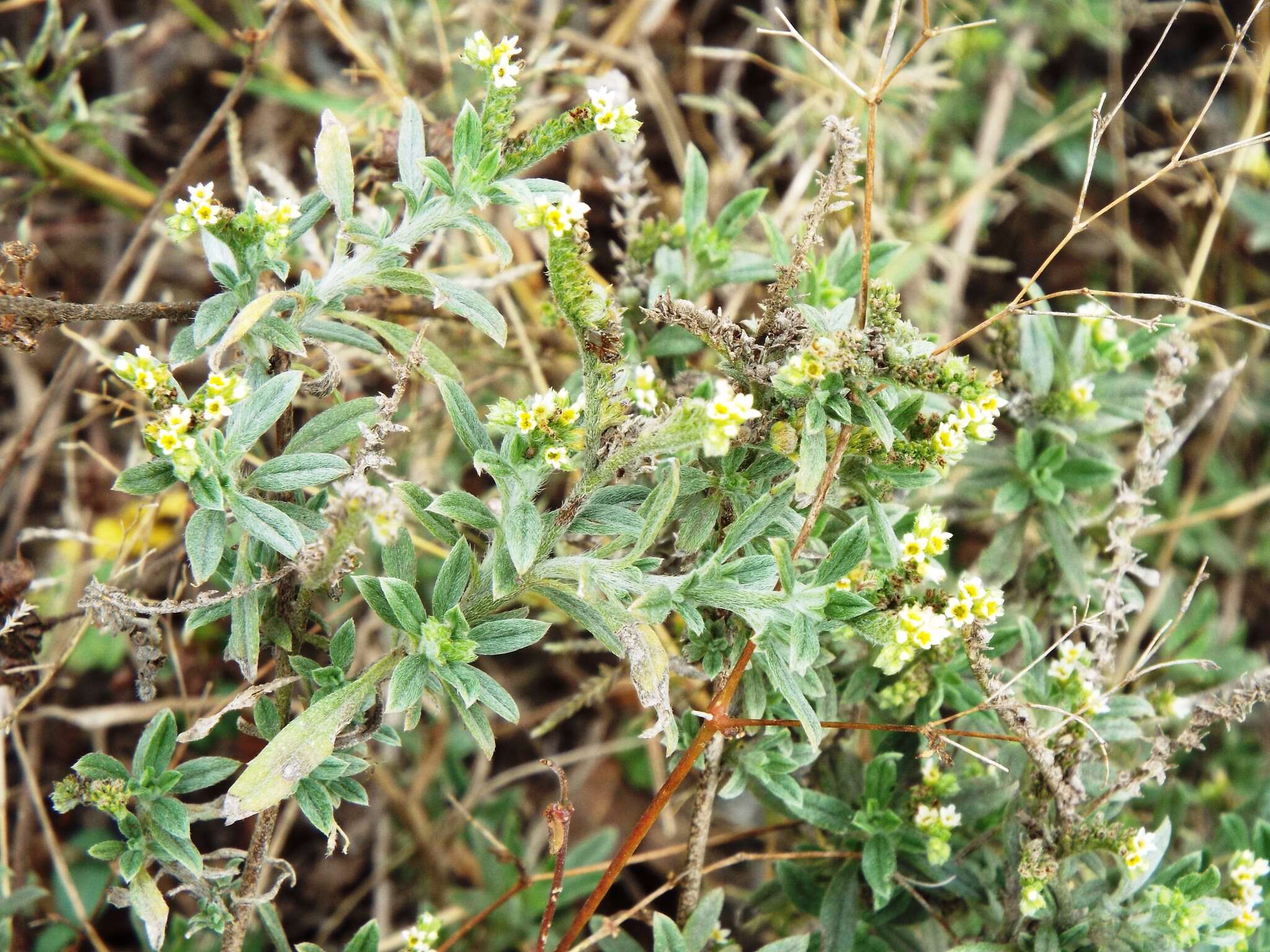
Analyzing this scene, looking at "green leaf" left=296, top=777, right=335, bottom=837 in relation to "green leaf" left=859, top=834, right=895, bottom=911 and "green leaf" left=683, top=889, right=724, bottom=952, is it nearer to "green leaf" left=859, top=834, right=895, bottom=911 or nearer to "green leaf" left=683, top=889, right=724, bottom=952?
"green leaf" left=683, top=889, right=724, bottom=952

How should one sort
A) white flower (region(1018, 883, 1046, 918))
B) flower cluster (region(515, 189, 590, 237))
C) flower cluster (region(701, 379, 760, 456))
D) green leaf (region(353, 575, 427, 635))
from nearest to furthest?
1. flower cluster (region(701, 379, 760, 456))
2. flower cluster (region(515, 189, 590, 237))
3. green leaf (region(353, 575, 427, 635))
4. white flower (region(1018, 883, 1046, 918))

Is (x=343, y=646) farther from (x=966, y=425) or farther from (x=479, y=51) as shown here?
(x=966, y=425)

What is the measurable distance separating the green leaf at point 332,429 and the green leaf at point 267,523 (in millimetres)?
240

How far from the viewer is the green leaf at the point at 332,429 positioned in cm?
246

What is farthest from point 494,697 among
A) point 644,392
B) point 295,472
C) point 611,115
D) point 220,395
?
point 611,115

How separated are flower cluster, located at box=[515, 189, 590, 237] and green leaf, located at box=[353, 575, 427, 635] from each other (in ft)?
2.69

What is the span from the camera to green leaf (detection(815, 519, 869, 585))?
88.6 inches

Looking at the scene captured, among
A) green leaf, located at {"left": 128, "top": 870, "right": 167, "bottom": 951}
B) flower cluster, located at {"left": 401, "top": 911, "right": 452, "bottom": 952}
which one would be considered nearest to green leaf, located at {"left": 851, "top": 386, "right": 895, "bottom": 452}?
flower cluster, located at {"left": 401, "top": 911, "right": 452, "bottom": 952}

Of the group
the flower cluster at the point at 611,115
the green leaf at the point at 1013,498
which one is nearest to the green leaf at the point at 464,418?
the flower cluster at the point at 611,115

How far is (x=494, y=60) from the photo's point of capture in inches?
90.1

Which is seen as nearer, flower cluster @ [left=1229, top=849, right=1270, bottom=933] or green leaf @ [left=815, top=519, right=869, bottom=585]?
green leaf @ [left=815, top=519, right=869, bottom=585]

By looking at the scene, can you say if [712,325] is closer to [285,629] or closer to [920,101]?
[285,629]

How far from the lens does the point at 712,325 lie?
2.38 metres

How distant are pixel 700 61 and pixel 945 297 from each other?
175 cm
